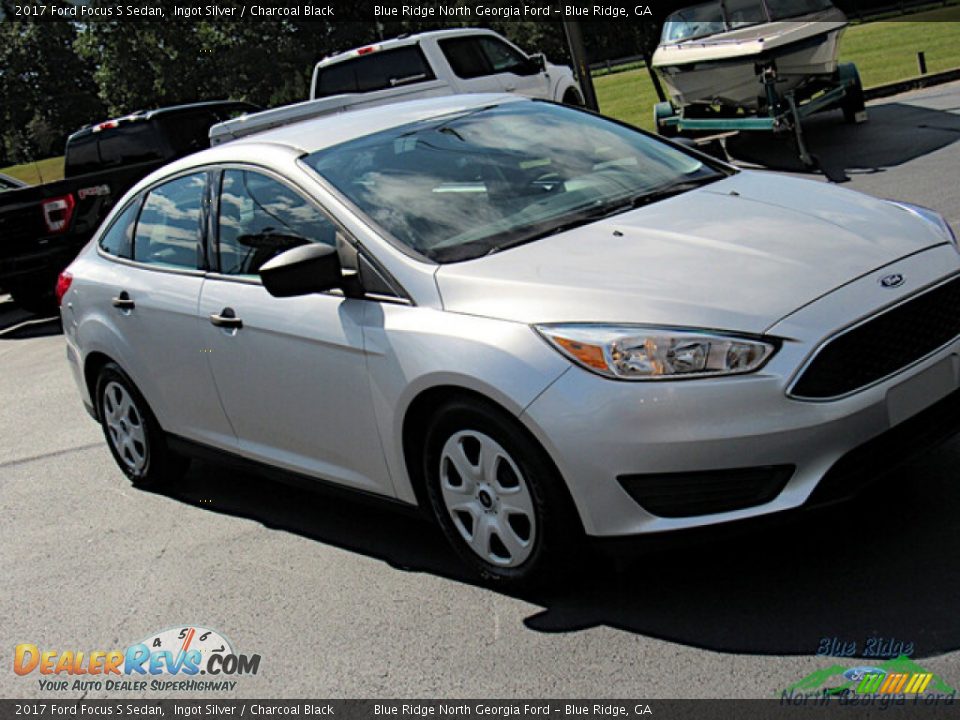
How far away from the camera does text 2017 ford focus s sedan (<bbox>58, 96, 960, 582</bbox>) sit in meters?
4.00

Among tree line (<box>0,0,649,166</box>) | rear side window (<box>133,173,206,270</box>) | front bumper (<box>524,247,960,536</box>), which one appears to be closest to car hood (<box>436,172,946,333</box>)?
front bumper (<box>524,247,960,536</box>)

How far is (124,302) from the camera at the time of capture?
6223 millimetres

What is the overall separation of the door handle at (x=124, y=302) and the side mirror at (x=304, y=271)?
60.3 inches

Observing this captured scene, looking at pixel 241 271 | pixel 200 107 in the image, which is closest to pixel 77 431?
pixel 241 271

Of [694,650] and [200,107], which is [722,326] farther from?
[200,107]

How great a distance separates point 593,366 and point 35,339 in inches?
402

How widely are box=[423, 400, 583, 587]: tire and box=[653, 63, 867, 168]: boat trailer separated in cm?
1040

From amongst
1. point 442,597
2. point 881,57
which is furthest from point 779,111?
point 881,57

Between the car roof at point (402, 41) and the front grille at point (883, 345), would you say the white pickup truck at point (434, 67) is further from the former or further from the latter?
the front grille at point (883, 345)

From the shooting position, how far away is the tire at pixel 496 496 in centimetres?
424

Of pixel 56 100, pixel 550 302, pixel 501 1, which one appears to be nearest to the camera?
pixel 550 302

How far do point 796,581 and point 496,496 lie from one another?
39.6 inches

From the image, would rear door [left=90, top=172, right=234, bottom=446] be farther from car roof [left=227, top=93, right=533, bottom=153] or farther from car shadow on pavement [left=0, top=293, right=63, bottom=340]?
car shadow on pavement [left=0, top=293, right=63, bottom=340]

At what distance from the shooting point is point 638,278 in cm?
432
